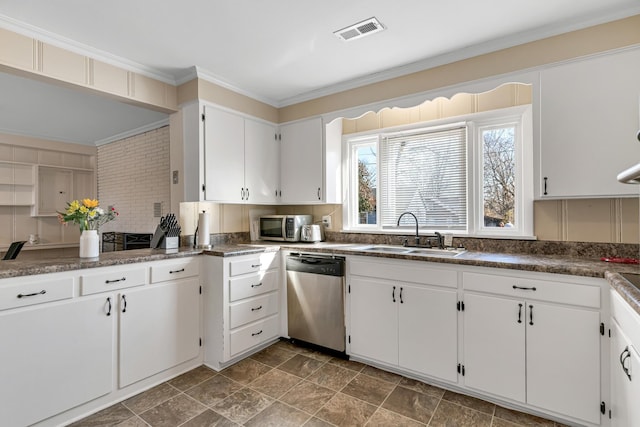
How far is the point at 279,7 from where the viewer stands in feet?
6.66

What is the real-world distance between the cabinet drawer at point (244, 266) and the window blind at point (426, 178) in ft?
4.69

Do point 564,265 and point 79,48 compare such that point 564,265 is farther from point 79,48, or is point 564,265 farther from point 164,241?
point 79,48

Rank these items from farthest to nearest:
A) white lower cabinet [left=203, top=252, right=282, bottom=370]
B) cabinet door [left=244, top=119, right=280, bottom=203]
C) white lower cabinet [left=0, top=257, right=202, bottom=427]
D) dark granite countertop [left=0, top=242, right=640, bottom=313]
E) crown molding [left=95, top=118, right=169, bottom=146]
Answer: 1. crown molding [left=95, top=118, right=169, bottom=146]
2. cabinet door [left=244, top=119, right=280, bottom=203]
3. white lower cabinet [left=203, top=252, right=282, bottom=370]
4. white lower cabinet [left=0, top=257, right=202, bottom=427]
5. dark granite countertop [left=0, top=242, right=640, bottom=313]

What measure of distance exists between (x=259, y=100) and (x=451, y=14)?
2.14m

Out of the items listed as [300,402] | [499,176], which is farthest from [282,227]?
[499,176]

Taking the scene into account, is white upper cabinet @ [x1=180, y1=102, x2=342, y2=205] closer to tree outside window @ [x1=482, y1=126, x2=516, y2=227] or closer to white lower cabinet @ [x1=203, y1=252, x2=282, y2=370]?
white lower cabinet @ [x1=203, y1=252, x2=282, y2=370]

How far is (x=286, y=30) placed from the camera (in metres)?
2.30

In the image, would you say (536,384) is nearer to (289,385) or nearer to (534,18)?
(289,385)

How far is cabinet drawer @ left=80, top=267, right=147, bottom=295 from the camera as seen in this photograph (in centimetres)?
206

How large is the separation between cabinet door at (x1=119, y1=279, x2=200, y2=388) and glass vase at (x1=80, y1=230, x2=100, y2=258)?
0.40 m

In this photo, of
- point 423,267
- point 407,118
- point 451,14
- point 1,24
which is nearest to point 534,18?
point 451,14

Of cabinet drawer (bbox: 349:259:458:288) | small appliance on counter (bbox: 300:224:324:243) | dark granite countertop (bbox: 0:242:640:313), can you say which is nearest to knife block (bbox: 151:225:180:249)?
dark granite countertop (bbox: 0:242:640:313)

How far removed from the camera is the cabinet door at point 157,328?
224 centimetres

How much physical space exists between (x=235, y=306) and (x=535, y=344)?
7.23ft
